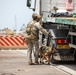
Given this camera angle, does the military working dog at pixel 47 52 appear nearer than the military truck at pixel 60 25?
No

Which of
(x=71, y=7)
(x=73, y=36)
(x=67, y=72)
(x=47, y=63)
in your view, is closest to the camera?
(x=67, y=72)

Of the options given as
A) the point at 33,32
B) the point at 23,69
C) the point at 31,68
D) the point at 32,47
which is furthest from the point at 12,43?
the point at 23,69

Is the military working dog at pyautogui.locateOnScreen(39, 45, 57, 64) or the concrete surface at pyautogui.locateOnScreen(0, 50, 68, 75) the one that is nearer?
the concrete surface at pyautogui.locateOnScreen(0, 50, 68, 75)

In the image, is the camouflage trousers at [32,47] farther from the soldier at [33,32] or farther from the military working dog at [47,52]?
the military working dog at [47,52]

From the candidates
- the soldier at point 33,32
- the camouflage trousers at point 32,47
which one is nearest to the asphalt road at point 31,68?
the camouflage trousers at point 32,47

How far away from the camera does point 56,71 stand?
37.4 feet

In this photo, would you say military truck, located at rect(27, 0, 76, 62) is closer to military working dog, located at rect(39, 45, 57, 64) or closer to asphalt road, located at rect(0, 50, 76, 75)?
military working dog, located at rect(39, 45, 57, 64)

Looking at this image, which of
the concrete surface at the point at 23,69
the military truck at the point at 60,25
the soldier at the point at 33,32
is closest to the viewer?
the concrete surface at the point at 23,69

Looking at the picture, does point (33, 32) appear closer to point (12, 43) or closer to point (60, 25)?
point (60, 25)

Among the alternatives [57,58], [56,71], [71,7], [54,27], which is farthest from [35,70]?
[71,7]

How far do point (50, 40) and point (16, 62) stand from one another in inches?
58.2

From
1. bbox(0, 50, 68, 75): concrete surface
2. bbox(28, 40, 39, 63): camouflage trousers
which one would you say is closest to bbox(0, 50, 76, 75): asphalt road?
bbox(0, 50, 68, 75): concrete surface

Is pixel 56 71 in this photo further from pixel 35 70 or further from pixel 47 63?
pixel 47 63

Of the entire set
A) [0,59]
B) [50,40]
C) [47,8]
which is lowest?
[0,59]
